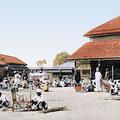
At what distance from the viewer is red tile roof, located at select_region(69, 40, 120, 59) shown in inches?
1550

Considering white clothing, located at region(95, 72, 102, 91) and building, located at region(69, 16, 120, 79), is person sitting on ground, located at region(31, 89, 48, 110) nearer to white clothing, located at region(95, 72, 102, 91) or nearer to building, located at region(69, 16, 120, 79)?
white clothing, located at region(95, 72, 102, 91)

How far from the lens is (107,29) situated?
42562 millimetres

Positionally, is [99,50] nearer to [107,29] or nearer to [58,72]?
[107,29]

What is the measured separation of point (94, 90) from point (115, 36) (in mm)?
8268

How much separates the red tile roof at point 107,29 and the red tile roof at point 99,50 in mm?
883

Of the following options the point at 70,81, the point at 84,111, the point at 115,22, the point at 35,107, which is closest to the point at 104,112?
the point at 84,111

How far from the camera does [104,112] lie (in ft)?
63.8

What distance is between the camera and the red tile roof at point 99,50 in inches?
1550

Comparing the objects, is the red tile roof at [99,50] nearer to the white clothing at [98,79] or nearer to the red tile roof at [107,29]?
the red tile roof at [107,29]

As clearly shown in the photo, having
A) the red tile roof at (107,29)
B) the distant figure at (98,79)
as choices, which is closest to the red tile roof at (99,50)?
the red tile roof at (107,29)

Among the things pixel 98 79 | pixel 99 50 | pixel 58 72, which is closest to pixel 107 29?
pixel 99 50

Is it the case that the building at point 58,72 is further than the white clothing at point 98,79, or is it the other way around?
the building at point 58,72

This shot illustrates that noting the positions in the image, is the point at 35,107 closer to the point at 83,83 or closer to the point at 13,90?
the point at 13,90

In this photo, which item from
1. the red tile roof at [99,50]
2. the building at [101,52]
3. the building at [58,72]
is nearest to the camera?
the building at [101,52]
